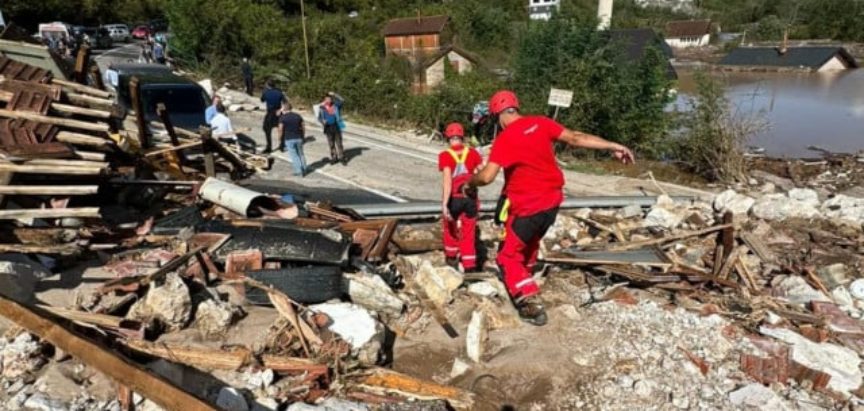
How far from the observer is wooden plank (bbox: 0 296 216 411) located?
2.98 m

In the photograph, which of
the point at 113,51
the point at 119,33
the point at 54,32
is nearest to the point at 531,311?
the point at 54,32

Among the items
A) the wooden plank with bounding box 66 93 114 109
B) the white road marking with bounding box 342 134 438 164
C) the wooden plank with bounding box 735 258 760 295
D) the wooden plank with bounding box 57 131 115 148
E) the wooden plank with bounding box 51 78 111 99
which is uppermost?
the wooden plank with bounding box 51 78 111 99

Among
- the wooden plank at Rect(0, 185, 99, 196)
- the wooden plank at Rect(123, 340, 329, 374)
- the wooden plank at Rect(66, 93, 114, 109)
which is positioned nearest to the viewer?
the wooden plank at Rect(123, 340, 329, 374)

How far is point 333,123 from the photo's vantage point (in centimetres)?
1137

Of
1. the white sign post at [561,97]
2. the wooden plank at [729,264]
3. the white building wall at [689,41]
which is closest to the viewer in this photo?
the wooden plank at [729,264]

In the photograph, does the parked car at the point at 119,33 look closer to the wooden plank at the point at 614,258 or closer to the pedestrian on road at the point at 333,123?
the pedestrian on road at the point at 333,123

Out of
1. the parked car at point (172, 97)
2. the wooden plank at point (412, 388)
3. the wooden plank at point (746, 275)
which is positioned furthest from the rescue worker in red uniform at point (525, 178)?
the parked car at point (172, 97)

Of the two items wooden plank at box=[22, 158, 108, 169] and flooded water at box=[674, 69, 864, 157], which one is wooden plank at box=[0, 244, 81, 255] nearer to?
wooden plank at box=[22, 158, 108, 169]

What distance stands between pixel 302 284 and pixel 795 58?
215 feet

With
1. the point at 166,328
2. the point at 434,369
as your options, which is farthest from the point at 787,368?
the point at 166,328

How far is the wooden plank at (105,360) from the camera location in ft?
9.78

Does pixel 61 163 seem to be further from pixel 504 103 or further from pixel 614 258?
pixel 614 258

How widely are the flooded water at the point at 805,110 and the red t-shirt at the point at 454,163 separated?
9.74m

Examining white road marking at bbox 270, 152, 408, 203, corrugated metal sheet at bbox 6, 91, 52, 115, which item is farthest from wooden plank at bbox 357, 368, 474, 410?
corrugated metal sheet at bbox 6, 91, 52, 115
